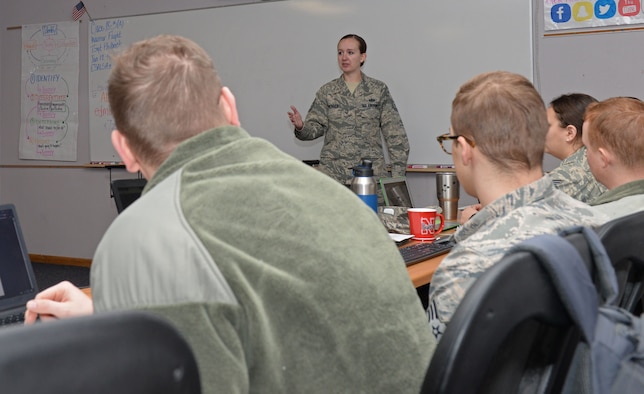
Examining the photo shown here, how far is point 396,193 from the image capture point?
122 inches

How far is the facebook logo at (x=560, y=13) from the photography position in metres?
4.48

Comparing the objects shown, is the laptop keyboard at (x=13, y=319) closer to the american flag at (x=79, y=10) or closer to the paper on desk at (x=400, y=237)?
the paper on desk at (x=400, y=237)

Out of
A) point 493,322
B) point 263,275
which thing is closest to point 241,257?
point 263,275

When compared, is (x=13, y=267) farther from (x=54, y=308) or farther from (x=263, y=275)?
(x=263, y=275)

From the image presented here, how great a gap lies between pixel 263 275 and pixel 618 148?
1.66 meters

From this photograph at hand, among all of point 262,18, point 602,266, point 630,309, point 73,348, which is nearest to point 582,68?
point 262,18

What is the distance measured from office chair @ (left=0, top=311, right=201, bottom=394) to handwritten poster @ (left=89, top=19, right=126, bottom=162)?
6.03 meters

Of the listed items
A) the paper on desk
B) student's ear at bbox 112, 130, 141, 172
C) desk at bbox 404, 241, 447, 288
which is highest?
student's ear at bbox 112, 130, 141, 172

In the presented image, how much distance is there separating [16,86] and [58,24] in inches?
30.6

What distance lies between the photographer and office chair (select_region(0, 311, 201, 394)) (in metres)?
0.40

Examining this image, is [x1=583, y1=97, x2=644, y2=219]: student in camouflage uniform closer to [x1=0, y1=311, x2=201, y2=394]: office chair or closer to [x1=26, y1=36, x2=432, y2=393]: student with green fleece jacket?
[x1=26, y1=36, x2=432, y2=393]: student with green fleece jacket

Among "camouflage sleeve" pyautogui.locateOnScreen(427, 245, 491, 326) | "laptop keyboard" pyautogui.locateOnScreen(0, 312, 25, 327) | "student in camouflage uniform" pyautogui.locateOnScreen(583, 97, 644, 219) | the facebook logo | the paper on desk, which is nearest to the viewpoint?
"camouflage sleeve" pyautogui.locateOnScreen(427, 245, 491, 326)

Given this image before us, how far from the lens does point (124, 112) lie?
39.5 inches

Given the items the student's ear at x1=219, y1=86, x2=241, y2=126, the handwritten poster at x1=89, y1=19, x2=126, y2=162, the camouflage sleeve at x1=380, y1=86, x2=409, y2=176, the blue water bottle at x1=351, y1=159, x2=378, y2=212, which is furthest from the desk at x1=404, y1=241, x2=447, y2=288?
the handwritten poster at x1=89, y1=19, x2=126, y2=162
